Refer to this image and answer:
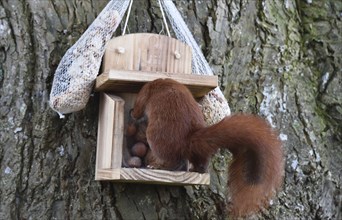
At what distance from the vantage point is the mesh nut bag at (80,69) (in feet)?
7.30

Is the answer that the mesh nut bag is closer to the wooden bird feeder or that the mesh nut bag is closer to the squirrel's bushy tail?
the wooden bird feeder

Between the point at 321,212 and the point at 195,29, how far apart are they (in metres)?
0.73

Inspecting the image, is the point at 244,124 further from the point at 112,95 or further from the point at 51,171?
the point at 51,171

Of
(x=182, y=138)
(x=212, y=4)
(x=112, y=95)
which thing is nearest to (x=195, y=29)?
(x=212, y=4)

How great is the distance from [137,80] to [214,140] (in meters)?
0.29

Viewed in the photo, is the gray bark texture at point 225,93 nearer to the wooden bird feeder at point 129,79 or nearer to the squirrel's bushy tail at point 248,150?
the wooden bird feeder at point 129,79

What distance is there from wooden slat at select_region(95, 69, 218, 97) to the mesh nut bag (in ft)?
0.14

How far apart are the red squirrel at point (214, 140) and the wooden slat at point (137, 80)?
4 centimetres

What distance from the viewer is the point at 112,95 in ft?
7.53

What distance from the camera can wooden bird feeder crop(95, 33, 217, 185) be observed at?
7.09ft

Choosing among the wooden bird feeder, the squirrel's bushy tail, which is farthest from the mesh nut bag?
the squirrel's bushy tail

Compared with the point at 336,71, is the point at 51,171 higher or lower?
lower

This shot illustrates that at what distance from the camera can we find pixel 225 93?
261cm

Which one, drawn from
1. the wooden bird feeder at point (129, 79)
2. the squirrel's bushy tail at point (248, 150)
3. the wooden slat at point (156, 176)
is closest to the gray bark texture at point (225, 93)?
the wooden bird feeder at point (129, 79)
